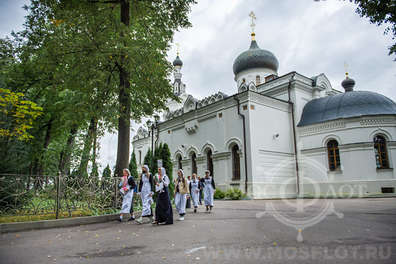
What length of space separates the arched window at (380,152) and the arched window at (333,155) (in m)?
2.53

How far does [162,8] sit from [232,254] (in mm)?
11915

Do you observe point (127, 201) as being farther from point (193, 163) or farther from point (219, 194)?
point (193, 163)

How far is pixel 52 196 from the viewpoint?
938cm

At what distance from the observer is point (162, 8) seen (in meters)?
13.2

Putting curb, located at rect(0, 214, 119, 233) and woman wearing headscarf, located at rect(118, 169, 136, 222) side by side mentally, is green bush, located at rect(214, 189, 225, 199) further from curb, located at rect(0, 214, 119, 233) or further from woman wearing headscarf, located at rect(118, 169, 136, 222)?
curb, located at rect(0, 214, 119, 233)

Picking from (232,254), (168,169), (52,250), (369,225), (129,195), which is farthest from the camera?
(168,169)

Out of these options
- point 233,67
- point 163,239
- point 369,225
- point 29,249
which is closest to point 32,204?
point 29,249

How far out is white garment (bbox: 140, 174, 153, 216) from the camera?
9.62 meters

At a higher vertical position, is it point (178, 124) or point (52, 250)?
point (178, 124)

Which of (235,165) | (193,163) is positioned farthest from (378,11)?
(193,163)

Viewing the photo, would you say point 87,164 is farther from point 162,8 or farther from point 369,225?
point 369,225

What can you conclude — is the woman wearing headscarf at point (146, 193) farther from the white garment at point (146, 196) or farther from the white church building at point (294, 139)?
the white church building at point (294, 139)

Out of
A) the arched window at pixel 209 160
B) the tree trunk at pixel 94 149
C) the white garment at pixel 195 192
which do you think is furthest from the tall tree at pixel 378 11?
the arched window at pixel 209 160

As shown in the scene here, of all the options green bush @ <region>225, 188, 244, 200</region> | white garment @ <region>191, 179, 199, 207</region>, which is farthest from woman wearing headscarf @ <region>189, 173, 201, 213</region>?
green bush @ <region>225, 188, 244, 200</region>
